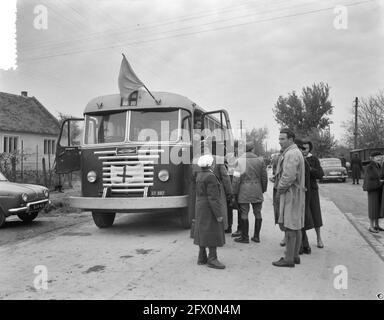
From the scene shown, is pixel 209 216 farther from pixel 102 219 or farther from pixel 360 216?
pixel 360 216

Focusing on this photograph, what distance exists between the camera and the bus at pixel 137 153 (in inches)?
333

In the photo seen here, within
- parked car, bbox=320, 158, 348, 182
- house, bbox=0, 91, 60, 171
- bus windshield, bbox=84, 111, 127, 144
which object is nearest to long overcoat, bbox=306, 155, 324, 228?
bus windshield, bbox=84, 111, 127, 144

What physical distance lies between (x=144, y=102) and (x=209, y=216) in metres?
3.84

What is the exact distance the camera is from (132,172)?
8562 mm

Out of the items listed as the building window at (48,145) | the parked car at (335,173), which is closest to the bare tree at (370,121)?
the parked car at (335,173)

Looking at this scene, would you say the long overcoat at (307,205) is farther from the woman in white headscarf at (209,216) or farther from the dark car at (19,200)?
the dark car at (19,200)

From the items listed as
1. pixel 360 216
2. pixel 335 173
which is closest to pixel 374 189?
pixel 360 216

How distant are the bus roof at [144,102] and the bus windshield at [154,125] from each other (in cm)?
13

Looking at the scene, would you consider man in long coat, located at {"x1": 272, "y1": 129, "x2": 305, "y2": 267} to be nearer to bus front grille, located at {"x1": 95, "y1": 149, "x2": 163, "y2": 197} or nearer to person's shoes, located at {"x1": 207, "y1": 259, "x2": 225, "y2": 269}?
person's shoes, located at {"x1": 207, "y1": 259, "x2": 225, "y2": 269}

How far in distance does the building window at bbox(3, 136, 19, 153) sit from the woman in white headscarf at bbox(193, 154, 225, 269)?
25629mm

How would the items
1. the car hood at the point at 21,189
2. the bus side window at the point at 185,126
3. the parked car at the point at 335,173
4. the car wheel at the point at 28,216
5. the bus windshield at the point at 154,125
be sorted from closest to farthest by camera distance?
the bus windshield at the point at 154,125 → the bus side window at the point at 185,126 → the car hood at the point at 21,189 → the car wheel at the point at 28,216 → the parked car at the point at 335,173

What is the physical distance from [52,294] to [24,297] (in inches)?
11.7
